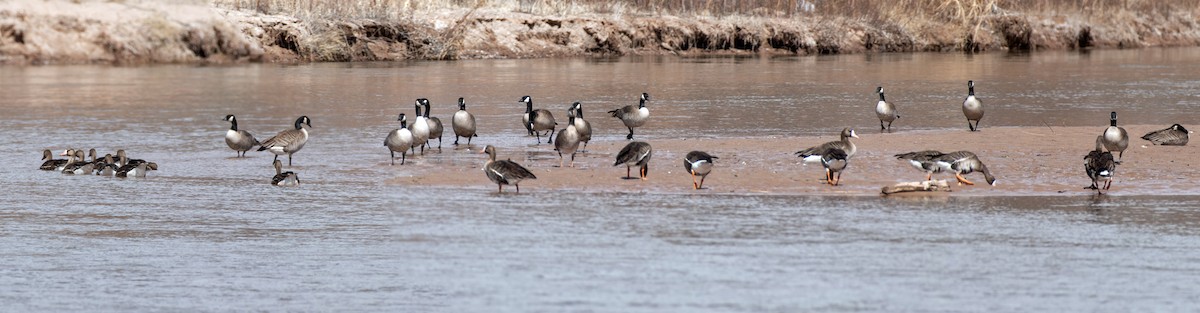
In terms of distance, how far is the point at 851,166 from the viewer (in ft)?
54.0

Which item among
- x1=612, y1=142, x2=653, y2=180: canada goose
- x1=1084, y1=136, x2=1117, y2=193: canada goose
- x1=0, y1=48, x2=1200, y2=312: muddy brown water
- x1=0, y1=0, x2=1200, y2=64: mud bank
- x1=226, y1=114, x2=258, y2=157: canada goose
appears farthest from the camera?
x1=0, y1=0, x2=1200, y2=64: mud bank

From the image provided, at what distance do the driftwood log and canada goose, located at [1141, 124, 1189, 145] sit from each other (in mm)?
5129

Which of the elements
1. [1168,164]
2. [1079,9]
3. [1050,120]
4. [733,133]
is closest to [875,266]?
[1168,164]

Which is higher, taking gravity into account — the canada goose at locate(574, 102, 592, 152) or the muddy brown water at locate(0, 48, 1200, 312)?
the canada goose at locate(574, 102, 592, 152)

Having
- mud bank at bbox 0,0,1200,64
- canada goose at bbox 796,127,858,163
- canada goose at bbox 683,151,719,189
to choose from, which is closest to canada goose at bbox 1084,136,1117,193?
canada goose at bbox 796,127,858,163

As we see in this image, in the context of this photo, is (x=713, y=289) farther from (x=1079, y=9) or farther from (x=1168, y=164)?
(x=1079, y=9)

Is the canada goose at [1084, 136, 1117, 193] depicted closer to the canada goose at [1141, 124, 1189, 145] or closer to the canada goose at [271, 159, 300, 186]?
the canada goose at [1141, 124, 1189, 145]

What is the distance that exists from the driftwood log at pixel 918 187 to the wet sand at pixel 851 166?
9.0 inches

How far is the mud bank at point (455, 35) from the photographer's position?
138 ft

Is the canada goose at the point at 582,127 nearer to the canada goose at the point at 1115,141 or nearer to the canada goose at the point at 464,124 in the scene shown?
the canada goose at the point at 464,124

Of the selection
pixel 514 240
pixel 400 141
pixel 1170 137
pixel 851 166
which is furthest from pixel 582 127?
pixel 1170 137

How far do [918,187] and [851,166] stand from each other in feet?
8.07

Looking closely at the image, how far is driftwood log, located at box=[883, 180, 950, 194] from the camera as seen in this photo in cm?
1400

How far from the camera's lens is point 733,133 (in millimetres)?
21047
